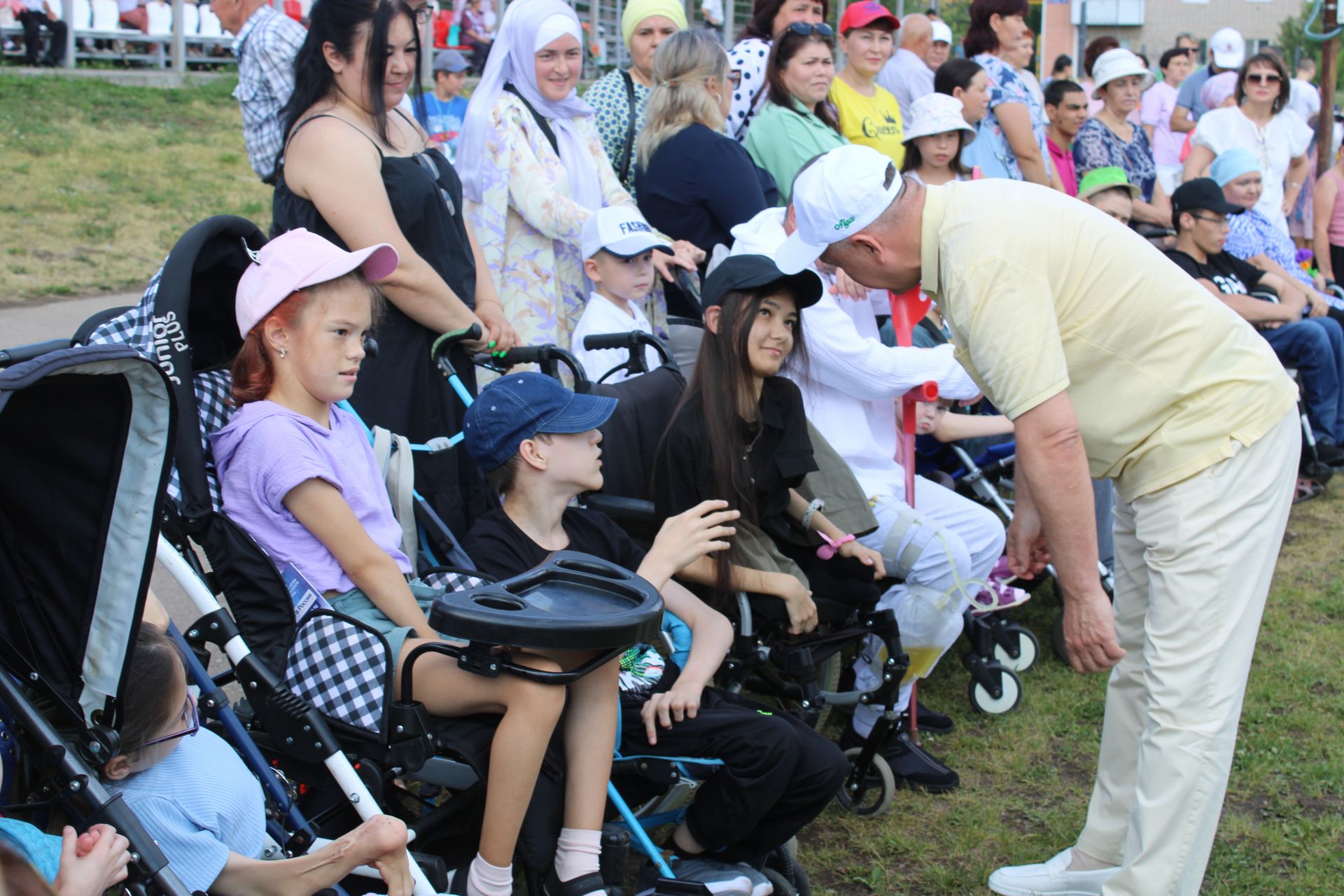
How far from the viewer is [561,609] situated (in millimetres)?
2754

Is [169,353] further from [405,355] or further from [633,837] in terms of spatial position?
[633,837]

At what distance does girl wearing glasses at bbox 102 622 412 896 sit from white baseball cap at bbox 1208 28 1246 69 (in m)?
11.2

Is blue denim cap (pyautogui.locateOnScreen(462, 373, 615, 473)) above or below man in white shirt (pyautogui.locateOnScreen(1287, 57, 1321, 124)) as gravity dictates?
below

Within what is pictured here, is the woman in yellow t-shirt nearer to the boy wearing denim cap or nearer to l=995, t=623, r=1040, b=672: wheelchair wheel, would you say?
l=995, t=623, r=1040, b=672: wheelchair wheel

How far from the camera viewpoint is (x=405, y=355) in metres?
4.06

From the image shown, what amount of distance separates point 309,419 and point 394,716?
778 millimetres

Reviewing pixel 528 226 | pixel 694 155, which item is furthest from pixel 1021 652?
pixel 528 226

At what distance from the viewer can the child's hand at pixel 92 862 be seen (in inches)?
83.2

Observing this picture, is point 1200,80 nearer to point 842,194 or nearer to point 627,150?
point 627,150

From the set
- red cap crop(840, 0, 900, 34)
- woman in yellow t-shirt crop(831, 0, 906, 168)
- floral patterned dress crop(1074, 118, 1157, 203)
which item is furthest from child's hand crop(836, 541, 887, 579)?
floral patterned dress crop(1074, 118, 1157, 203)

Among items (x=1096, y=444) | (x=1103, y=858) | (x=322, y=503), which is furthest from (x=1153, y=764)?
(x=322, y=503)

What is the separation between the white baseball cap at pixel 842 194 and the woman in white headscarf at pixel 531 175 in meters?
1.89

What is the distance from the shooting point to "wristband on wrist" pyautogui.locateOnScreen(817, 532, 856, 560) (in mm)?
3920

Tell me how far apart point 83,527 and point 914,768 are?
107 inches
